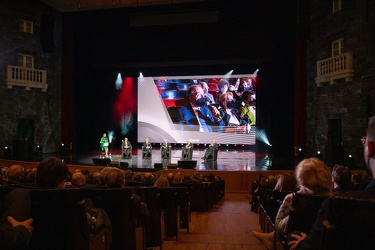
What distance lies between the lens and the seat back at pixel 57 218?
6.08ft

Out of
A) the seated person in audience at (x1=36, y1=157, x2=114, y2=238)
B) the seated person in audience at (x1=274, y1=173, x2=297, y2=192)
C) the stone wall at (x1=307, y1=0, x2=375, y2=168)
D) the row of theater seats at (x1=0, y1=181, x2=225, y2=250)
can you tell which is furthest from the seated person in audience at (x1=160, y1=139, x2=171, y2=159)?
the seated person in audience at (x1=36, y1=157, x2=114, y2=238)

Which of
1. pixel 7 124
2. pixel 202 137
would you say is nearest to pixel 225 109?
pixel 202 137

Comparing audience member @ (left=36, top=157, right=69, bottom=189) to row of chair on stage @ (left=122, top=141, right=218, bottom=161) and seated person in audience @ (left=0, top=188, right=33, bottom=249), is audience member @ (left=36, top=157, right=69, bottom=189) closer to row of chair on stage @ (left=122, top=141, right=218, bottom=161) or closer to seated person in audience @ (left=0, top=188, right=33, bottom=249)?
seated person in audience @ (left=0, top=188, right=33, bottom=249)

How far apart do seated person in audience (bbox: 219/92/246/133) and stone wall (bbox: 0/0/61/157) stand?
307 inches

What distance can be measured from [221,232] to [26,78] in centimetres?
1308

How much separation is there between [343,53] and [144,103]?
9.76 m

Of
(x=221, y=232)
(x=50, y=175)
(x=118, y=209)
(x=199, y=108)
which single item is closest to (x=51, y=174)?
(x=50, y=175)

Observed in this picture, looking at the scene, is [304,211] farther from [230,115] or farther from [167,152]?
[230,115]

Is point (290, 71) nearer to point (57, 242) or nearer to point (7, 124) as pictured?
point (7, 124)

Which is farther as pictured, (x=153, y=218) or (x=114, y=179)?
(x=153, y=218)

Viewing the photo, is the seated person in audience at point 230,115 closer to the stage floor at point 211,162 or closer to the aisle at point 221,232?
the stage floor at point 211,162

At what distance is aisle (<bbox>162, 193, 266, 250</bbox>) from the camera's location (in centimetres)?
380

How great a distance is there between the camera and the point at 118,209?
2.64m

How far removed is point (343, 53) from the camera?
1099 centimetres
